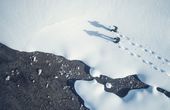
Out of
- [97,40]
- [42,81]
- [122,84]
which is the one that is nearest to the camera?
[42,81]

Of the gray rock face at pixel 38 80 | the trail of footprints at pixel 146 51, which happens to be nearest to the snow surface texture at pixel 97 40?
the trail of footprints at pixel 146 51

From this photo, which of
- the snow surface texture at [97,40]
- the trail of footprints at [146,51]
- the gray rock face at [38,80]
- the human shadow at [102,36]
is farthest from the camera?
the human shadow at [102,36]

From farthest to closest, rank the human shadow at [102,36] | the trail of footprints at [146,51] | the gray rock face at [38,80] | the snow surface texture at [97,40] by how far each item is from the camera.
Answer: the human shadow at [102,36]
the trail of footprints at [146,51]
the snow surface texture at [97,40]
the gray rock face at [38,80]

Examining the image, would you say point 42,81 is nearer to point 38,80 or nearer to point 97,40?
point 38,80

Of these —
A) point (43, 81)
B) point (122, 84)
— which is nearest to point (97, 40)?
point (122, 84)

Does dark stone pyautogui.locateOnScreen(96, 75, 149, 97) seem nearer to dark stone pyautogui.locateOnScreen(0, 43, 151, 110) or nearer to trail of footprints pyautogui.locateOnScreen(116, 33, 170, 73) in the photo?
dark stone pyautogui.locateOnScreen(0, 43, 151, 110)

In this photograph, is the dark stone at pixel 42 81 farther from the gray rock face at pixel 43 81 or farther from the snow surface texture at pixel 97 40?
the snow surface texture at pixel 97 40
